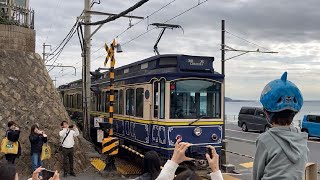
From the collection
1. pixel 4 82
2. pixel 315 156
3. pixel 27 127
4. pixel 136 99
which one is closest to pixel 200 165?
pixel 136 99

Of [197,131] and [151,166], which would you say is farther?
[197,131]

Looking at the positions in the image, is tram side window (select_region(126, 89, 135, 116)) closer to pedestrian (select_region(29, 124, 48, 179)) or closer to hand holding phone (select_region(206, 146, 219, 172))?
pedestrian (select_region(29, 124, 48, 179))

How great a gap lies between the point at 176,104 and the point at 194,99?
23.4 inches

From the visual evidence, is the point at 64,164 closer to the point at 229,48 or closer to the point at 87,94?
the point at 87,94

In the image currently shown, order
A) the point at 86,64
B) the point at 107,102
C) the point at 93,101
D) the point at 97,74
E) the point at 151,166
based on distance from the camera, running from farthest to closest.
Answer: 1. the point at 93,101
2. the point at 97,74
3. the point at 86,64
4. the point at 107,102
5. the point at 151,166

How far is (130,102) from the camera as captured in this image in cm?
1355

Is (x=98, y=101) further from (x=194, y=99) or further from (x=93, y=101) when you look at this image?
(x=194, y=99)

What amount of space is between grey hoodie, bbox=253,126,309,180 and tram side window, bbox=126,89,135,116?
35.4 ft

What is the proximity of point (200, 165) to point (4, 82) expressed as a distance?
Result: 686 centimetres

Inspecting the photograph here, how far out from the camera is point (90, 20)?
59.6 feet

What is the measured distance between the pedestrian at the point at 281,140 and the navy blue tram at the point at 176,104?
828 centimetres

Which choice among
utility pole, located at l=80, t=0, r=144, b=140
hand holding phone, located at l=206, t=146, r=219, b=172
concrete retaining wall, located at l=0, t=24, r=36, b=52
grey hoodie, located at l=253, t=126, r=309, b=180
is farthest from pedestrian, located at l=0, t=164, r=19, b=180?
utility pole, located at l=80, t=0, r=144, b=140

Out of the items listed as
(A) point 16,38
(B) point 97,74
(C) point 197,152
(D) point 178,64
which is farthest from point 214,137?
(B) point 97,74

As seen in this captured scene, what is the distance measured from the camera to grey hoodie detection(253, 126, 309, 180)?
246cm
